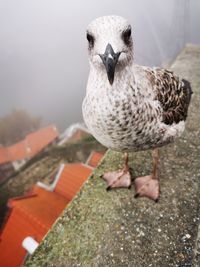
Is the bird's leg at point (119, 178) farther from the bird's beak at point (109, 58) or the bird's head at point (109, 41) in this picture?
the bird's beak at point (109, 58)

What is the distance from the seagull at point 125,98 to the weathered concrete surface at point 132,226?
23 centimetres

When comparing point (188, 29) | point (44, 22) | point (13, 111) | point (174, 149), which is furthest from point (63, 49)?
point (174, 149)

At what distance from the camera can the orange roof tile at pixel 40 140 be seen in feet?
94.2

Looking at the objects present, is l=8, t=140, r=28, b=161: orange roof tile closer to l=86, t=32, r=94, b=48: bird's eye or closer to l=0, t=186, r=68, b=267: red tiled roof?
l=0, t=186, r=68, b=267: red tiled roof

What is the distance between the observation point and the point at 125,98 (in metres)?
2.52

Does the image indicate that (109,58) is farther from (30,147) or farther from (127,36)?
(30,147)

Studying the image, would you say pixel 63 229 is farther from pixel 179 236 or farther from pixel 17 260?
pixel 17 260

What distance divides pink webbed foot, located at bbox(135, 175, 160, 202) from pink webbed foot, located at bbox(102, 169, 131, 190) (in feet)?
0.38

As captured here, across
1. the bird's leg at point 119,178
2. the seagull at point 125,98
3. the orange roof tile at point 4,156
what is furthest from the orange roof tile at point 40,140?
the seagull at point 125,98

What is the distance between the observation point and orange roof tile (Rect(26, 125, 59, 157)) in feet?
94.2

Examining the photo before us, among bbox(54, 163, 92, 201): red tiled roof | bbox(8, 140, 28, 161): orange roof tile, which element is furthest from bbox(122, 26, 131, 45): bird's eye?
bbox(8, 140, 28, 161): orange roof tile

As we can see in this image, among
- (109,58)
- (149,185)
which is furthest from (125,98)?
(149,185)

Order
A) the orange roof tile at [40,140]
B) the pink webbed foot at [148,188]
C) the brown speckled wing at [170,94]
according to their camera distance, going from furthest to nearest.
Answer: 1. the orange roof tile at [40,140]
2. the pink webbed foot at [148,188]
3. the brown speckled wing at [170,94]

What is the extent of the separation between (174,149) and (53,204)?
6.78m
